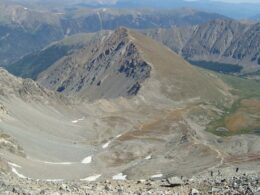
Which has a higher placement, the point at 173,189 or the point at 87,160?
the point at 173,189

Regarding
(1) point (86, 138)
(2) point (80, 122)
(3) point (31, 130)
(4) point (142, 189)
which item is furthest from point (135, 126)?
(4) point (142, 189)

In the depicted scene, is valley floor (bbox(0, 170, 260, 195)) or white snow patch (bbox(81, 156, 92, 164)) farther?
white snow patch (bbox(81, 156, 92, 164))

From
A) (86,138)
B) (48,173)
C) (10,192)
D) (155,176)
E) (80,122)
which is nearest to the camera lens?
(10,192)

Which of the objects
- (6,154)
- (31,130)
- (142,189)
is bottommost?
(31,130)

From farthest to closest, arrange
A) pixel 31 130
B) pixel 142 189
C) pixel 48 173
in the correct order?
1. pixel 31 130
2. pixel 48 173
3. pixel 142 189

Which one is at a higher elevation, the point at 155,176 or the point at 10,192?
the point at 10,192

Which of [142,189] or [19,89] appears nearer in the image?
[142,189]

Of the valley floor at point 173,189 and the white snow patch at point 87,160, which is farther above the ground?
the valley floor at point 173,189

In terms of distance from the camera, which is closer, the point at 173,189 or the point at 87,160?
the point at 173,189

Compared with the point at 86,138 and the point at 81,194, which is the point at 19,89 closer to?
the point at 86,138

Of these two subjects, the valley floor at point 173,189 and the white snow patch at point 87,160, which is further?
the white snow patch at point 87,160

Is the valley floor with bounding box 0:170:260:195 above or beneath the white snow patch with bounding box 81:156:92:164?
above
